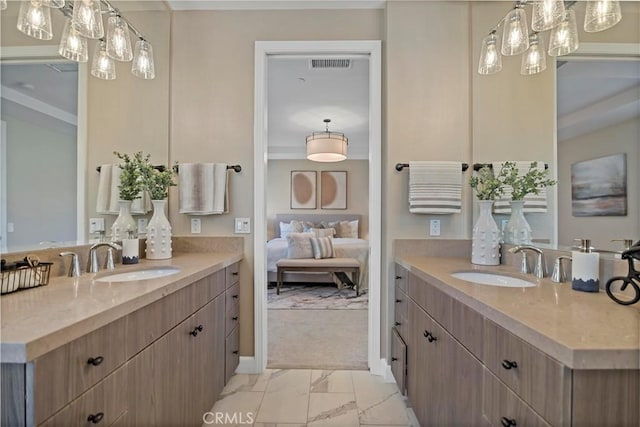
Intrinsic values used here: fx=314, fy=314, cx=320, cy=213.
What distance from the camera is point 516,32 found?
164 centimetres

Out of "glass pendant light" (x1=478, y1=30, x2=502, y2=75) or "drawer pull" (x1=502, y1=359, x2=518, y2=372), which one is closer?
"drawer pull" (x1=502, y1=359, x2=518, y2=372)

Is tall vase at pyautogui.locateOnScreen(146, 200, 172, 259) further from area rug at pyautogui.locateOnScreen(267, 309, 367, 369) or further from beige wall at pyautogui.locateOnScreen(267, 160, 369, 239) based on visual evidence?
beige wall at pyautogui.locateOnScreen(267, 160, 369, 239)

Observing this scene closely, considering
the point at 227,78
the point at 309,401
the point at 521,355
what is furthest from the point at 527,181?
the point at 227,78

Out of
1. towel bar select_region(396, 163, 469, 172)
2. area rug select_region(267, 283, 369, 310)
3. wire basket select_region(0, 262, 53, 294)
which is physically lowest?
area rug select_region(267, 283, 369, 310)

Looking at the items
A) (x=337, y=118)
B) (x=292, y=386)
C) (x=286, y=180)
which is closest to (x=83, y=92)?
(x=292, y=386)

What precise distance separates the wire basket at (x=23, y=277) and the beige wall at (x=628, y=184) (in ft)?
6.93

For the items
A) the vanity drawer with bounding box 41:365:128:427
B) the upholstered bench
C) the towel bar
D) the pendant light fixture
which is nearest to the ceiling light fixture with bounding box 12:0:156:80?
the vanity drawer with bounding box 41:365:128:427

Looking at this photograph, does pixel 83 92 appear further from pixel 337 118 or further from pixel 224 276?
pixel 337 118

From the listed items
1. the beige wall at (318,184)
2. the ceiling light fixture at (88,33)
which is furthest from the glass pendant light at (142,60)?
the beige wall at (318,184)

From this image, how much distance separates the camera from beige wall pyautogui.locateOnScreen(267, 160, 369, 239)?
6.88 metres

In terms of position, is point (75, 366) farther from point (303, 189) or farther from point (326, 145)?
point (303, 189)

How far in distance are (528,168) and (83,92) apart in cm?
248

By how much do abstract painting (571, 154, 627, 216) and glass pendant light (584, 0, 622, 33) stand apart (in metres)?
0.54

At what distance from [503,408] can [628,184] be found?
0.85m
